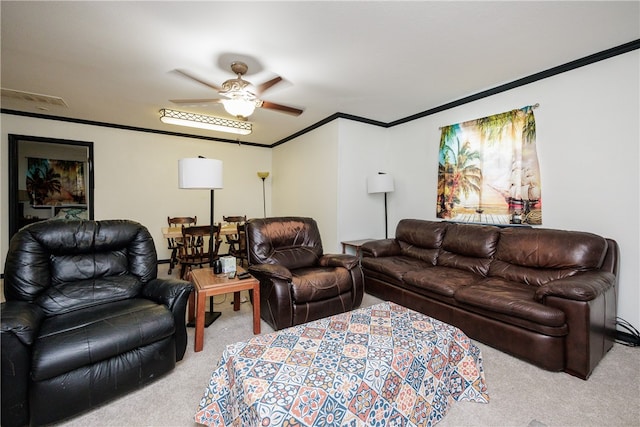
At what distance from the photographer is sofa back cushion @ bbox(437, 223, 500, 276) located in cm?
292

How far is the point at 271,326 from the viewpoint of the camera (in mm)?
2611

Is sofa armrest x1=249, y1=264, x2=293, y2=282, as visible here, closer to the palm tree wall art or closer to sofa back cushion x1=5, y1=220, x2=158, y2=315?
sofa back cushion x1=5, y1=220, x2=158, y2=315

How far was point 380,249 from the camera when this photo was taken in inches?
140

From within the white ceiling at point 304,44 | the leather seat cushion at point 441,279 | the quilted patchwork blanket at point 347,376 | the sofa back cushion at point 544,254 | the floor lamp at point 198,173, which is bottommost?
the quilted patchwork blanket at point 347,376

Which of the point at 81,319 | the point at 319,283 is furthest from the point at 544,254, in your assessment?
the point at 81,319

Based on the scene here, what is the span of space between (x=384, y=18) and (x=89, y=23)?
221 centimetres

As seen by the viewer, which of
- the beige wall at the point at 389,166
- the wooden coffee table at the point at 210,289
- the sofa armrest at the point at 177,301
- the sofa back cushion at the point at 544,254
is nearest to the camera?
the sofa armrest at the point at 177,301

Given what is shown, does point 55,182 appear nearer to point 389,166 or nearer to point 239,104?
point 239,104

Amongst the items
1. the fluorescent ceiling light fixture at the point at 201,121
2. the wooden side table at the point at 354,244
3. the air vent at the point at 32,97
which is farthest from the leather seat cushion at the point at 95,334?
the air vent at the point at 32,97

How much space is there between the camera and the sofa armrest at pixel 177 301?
1.93m

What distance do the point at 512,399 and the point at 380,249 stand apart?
6.72ft

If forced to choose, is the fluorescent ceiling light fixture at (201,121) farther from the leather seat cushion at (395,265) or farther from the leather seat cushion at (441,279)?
the leather seat cushion at (441,279)

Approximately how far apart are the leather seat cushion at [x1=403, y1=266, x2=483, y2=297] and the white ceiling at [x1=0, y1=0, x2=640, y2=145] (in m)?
2.09

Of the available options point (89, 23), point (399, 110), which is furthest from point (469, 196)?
point (89, 23)
